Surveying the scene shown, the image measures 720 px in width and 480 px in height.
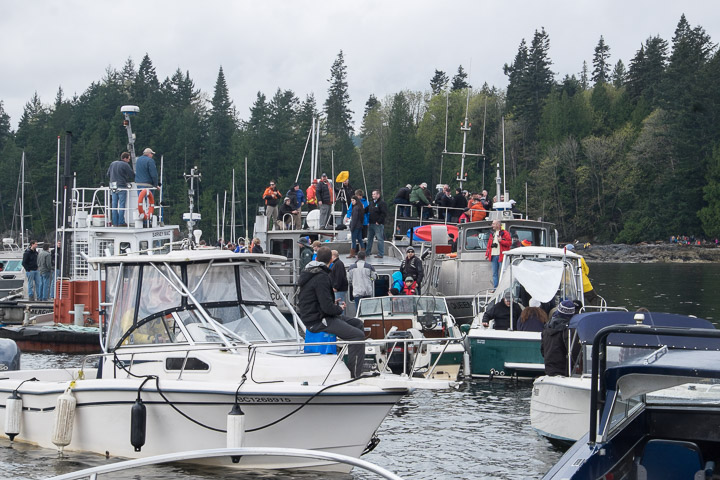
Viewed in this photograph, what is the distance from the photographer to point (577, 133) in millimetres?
106312

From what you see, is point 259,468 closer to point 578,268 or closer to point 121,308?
point 121,308

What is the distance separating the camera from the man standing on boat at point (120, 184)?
25031 millimetres

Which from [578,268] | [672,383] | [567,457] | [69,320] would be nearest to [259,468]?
[567,457]

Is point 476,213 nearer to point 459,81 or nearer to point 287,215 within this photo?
point 287,215

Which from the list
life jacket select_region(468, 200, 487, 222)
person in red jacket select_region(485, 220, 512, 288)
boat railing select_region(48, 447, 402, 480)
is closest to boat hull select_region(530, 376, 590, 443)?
boat railing select_region(48, 447, 402, 480)

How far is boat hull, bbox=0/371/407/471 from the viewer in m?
10.5

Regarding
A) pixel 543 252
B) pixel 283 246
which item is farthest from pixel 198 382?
pixel 283 246

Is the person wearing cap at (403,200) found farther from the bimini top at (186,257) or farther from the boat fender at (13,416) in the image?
the boat fender at (13,416)

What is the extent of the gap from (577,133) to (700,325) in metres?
97.1

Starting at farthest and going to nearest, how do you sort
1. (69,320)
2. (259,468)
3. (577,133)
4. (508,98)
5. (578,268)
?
(508,98) < (577,133) < (69,320) < (578,268) < (259,468)

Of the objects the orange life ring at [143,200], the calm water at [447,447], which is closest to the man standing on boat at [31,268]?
the orange life ring at [143,200]

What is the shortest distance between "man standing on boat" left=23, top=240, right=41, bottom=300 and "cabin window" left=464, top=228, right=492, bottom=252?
46.3ft

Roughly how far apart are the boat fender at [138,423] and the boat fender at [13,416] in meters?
2.26

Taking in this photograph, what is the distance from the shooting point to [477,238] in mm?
26750
